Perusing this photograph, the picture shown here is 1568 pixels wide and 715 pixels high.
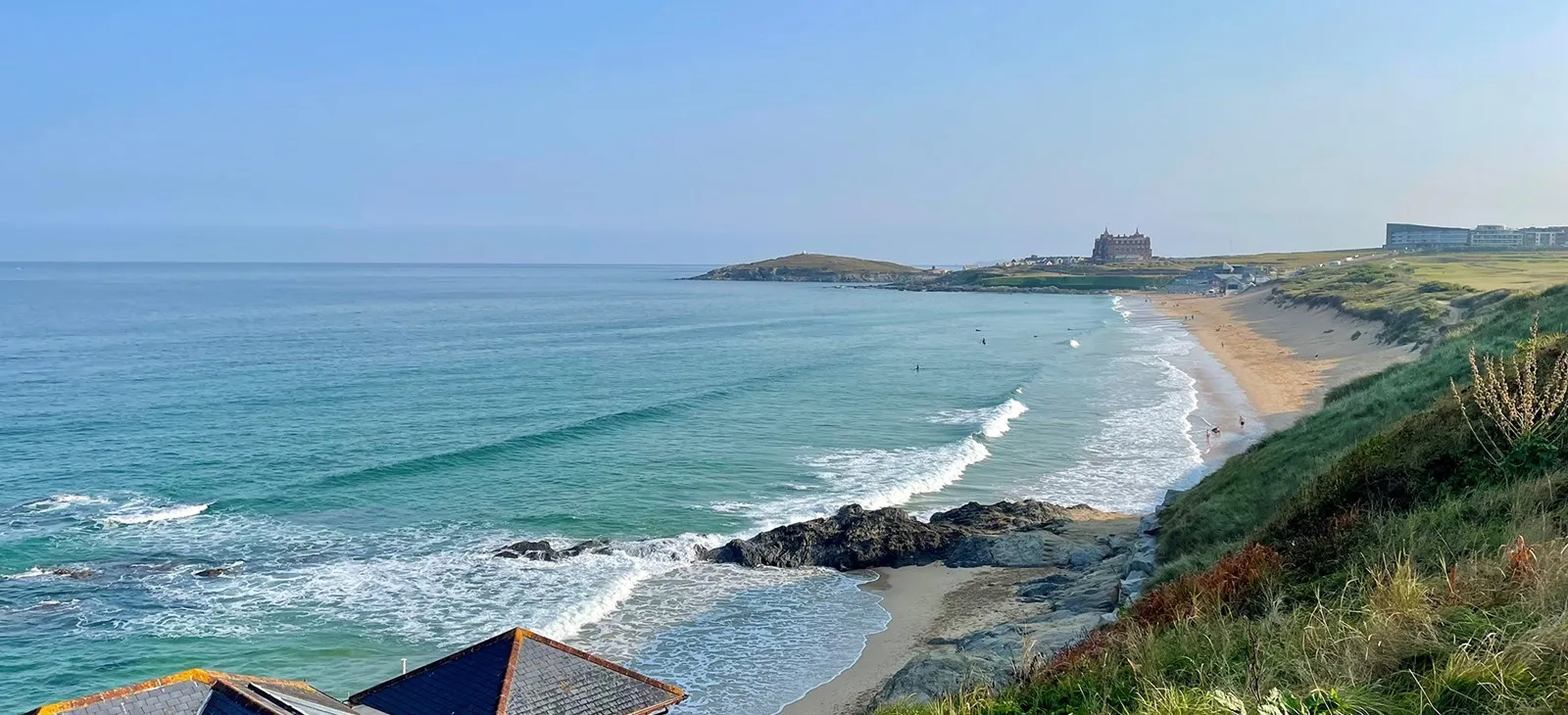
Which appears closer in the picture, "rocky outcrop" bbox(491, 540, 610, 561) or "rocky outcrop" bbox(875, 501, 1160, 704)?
"rocky outcrop" bbox(875, 501, 1160, 704)

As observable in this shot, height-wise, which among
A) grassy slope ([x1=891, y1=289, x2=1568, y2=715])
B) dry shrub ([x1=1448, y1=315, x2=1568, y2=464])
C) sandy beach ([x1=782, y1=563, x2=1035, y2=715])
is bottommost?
sandy beach ([x1=782, y1=563, x2=1035, y2=715])

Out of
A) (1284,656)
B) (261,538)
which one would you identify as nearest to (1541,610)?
(1284,656)

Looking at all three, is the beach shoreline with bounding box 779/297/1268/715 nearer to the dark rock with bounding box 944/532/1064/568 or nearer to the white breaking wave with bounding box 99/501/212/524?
the dark rock with bounding box 944/532/1064/568

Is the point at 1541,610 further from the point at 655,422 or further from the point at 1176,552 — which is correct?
the point at 655,422

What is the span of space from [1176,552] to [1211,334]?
66287 millimetres

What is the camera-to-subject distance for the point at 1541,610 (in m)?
5.84

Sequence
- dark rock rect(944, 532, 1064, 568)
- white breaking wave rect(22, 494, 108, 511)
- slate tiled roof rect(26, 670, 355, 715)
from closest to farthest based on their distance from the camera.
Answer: slate tiled roof rect(26, 670, 355, 715), dark rock rect(944, 532, 1064, 568), white breaking wave rect(22, 494, 108, 511)

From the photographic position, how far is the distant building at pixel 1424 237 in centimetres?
16900

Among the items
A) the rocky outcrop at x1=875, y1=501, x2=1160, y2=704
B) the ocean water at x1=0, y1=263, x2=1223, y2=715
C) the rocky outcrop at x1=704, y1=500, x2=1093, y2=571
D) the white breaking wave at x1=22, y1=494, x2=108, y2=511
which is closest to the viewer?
the rocky outcrop at x1=875, y1=501, x2=1160, y2=704

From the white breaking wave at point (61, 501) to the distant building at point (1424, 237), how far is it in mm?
188838

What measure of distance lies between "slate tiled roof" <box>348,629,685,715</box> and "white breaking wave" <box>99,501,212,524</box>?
65.9 ft

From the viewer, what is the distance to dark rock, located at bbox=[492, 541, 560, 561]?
2328 cm

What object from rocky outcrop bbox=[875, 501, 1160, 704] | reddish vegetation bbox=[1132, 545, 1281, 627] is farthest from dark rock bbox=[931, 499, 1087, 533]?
reddish vegetation bbox=[1132, 545, 1281, 627]

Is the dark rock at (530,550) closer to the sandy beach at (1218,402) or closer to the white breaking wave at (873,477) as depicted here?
the white breaking wave at (873,477)
